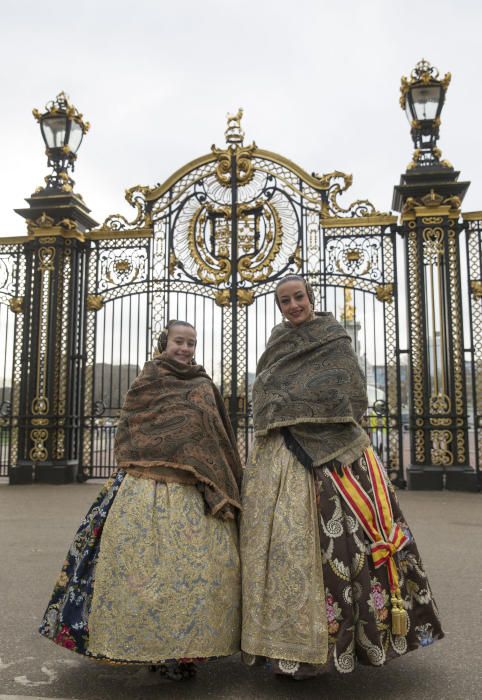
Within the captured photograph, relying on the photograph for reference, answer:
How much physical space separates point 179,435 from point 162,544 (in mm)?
408

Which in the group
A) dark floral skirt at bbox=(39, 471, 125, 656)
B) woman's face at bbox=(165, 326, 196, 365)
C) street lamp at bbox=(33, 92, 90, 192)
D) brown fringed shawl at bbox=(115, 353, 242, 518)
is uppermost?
street lamp at bbox=(33, 92, 90, 192)

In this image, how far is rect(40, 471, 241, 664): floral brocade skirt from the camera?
88.3 inches

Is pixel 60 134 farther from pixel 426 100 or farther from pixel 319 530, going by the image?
pixel 319 530

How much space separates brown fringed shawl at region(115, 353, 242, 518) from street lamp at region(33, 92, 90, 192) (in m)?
6.79

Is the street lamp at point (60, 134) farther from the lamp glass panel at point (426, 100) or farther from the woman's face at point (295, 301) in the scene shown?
the woman's face at point (295, 301)

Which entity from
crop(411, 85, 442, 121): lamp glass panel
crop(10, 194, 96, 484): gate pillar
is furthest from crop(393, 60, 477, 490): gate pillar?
crop(10, 194, 96, 484): gate pillar

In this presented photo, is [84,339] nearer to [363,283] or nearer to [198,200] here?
[198,200]

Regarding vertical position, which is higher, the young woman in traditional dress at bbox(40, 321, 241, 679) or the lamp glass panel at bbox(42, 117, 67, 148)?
the lamp glass panel at bbox(42, 117, 67, 148)

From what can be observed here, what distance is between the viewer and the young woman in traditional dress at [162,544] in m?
2.25

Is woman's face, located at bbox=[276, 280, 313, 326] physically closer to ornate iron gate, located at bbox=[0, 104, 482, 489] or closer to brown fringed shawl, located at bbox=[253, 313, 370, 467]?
brown fringed shawl, located at bbox=[253, 313, 370, 467]

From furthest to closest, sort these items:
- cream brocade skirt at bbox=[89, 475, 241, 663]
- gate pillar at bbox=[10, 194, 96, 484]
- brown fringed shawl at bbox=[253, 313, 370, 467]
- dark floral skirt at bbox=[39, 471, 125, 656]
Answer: gate pillar at bbox=[10, 194, 96, 484] → brown fringed shawl at bbox=[253, 313, 370, 467] → dark floral skirt at bbox=[39, 471, 125, 656] → cream brocade skirt at bbox=[89, 475, 241, 663]

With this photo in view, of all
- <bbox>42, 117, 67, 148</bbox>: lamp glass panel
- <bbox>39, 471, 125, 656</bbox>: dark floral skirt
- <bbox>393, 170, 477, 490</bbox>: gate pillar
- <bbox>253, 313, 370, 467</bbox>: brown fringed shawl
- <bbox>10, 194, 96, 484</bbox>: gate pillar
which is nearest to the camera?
<bbox>39, 471, 125, 656</bbox>: dark floral skirt

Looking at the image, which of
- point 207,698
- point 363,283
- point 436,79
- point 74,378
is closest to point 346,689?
point 207,698

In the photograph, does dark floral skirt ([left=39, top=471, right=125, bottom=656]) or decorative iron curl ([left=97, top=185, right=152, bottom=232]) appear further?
decorative iron curl ([left=97, top=185, right=152, bottom=232])
